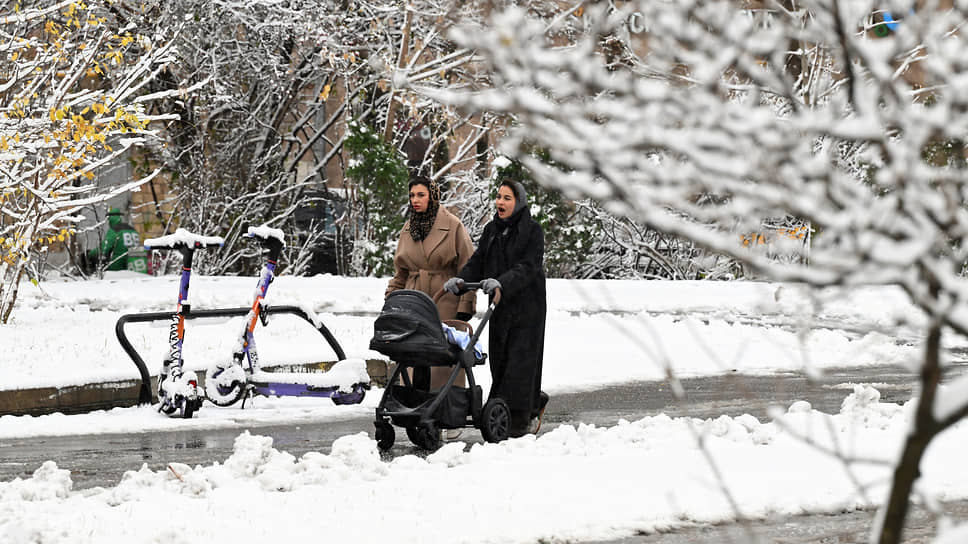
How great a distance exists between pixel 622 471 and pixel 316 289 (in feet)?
42.7

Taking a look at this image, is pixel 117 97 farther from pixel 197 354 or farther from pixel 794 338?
pixel 794 338

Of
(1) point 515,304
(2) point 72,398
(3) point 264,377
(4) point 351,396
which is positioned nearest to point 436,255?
(1) point 515,304

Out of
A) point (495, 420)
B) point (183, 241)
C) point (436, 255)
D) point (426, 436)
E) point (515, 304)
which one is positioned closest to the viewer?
point (426, 436)

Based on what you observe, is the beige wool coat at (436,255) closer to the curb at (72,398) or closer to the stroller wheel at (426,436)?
the stroller wheel at (426,436)

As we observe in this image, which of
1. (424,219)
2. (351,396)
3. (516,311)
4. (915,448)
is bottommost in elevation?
(351,396)

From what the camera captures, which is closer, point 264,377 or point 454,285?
point 454,285

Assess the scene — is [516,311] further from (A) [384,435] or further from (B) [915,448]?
(B) [915,448]

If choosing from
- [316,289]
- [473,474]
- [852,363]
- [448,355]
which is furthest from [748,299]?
[473,474]

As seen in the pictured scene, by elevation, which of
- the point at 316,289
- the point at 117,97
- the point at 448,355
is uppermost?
the point at 117,97

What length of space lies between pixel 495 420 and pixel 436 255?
141 cm

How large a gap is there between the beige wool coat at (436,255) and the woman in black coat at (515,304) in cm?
32

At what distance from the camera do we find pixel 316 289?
64.8 feet

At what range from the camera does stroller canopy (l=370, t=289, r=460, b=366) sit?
8352 mm

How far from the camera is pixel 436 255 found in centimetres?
984
